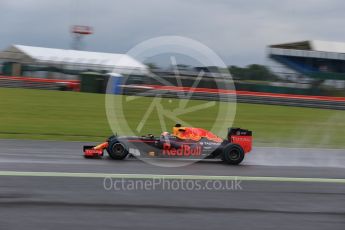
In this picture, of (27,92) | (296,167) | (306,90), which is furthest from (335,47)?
(296,167)

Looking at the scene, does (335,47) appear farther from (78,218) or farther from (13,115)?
(78,218)

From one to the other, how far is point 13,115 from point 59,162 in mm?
9505

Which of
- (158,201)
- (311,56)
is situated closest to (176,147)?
(158,201)

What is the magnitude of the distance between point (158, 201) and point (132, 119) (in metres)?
12.1

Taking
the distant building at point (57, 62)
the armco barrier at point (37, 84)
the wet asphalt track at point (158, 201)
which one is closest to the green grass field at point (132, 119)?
the armco barrier at point (37, 84)

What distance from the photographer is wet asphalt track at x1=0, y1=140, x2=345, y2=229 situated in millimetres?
5000

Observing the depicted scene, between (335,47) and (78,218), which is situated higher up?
(335,47)

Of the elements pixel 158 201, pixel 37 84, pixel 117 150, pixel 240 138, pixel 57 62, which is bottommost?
pixel 158 201

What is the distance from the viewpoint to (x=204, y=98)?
956 inches

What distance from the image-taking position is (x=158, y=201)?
229 inches

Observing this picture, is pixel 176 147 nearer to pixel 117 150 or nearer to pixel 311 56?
pixel 117 150

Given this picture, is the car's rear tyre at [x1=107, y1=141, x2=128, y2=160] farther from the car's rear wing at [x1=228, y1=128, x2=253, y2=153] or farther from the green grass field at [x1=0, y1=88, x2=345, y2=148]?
the green grass field at [x1=0, y1=88, x2=345, y2=148]

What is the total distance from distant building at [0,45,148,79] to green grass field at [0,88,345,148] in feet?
13.8

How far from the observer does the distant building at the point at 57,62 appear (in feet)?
100
